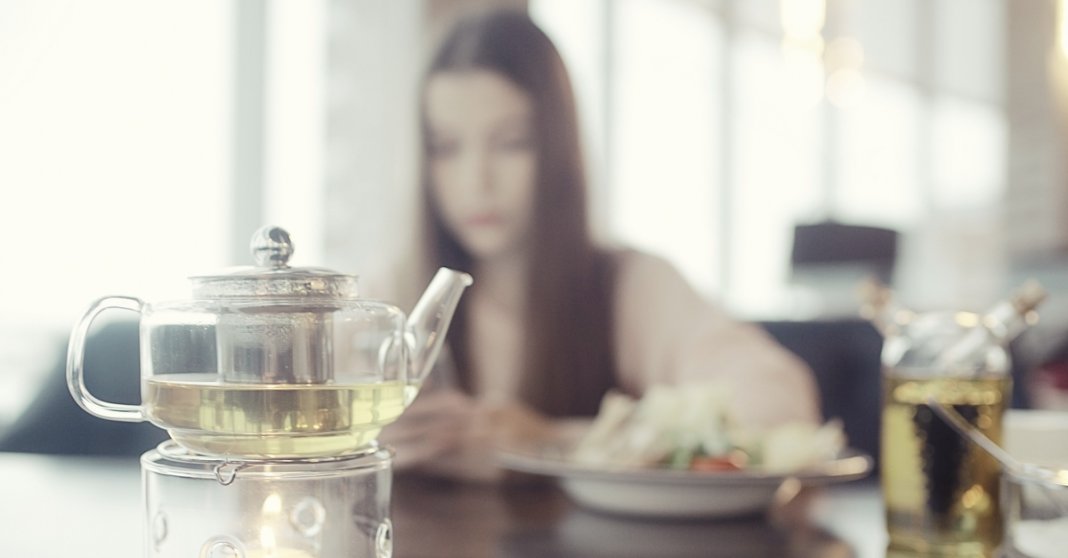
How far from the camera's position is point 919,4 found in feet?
15.7

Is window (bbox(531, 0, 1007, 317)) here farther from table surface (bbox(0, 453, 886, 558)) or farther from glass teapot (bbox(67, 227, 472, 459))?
Answer: glass teapot (bbox(67, 227, 472, 459))

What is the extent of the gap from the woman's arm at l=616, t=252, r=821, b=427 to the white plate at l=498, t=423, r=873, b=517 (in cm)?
54

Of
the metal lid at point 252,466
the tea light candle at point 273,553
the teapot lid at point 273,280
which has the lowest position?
the tea light candle at point 273,553

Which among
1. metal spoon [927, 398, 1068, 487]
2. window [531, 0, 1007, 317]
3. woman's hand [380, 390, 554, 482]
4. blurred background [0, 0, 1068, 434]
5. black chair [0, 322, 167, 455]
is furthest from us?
window [531, 0, 1007, 317]

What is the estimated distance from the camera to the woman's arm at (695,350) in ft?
4.42

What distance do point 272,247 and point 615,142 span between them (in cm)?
310

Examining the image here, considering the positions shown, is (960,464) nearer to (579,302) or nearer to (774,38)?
(579,302)

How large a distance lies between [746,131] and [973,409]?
3.67m

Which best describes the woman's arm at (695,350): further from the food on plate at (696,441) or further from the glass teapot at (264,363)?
the glass teapot at (264,363)

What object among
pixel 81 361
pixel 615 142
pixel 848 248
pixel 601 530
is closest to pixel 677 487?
pixel 601 530

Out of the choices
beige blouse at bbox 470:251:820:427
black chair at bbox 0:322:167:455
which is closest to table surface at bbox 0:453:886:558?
black chair at bbox 0:322:167:455

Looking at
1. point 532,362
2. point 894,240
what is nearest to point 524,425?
point 532,362

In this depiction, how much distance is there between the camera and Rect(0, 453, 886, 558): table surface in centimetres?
63

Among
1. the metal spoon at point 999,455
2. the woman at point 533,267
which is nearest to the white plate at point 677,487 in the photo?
the metal spoon at point 999,455
